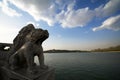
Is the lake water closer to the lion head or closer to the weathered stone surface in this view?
the weathered stone surface

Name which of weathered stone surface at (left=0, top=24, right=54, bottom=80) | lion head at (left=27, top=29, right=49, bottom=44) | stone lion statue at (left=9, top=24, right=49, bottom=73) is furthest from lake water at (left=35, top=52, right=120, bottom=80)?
lion head at (left=27, top=29, right=49, bottom=44)

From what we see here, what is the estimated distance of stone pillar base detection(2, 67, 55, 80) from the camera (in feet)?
10.9

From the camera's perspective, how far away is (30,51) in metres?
3.57

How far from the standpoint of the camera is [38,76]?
3.33m

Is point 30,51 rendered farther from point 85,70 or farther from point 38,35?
point 85,70

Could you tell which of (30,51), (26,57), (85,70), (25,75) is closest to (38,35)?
(30,51)

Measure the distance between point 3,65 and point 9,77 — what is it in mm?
603

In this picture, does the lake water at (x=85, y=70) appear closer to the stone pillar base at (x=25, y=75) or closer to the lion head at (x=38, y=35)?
the stone pillar base at (x=25, y=75)

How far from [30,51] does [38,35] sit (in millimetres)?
434

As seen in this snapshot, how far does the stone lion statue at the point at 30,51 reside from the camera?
3546 millimetres

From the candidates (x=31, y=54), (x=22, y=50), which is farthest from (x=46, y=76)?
(x=22, y=50)

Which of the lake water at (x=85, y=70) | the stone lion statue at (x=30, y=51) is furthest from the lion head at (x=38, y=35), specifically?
the lake water at (x=85, y=70)

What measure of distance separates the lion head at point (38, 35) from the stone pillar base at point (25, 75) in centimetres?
76

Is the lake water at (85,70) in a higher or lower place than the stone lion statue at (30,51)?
lower
